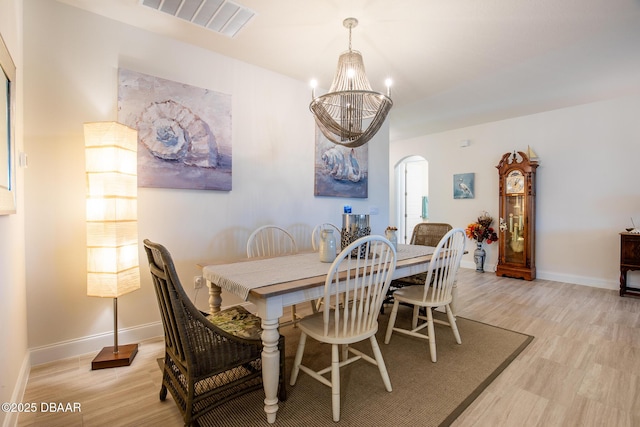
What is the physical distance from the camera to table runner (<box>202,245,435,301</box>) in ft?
5.21

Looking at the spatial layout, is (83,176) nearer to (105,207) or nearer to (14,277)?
(105,207)

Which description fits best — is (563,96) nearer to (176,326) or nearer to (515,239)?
(515,239)

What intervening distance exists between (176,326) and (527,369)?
2.21m

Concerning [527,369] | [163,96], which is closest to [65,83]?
[163,96]

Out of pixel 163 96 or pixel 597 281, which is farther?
pixel 597 281

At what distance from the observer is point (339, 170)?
3.83m

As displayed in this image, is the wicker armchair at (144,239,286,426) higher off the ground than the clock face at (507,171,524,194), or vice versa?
the clock face at (507,171,524,194)

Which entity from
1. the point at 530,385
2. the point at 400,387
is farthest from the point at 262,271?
the point at 530,385

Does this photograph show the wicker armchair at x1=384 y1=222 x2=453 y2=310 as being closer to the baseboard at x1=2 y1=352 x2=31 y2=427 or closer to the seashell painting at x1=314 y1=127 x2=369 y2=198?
the seashell painting at x1=314 y1=127 x2=369 y2=198

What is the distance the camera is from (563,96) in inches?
152

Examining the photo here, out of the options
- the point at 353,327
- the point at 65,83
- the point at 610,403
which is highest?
the point at 65,83

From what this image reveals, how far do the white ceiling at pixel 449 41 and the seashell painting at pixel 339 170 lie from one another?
0.77 meters

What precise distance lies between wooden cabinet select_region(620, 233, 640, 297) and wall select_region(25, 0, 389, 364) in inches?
159

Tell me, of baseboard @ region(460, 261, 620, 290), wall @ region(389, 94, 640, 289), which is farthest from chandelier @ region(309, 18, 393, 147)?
baseboard @ region(460, 261, 620, 290)
